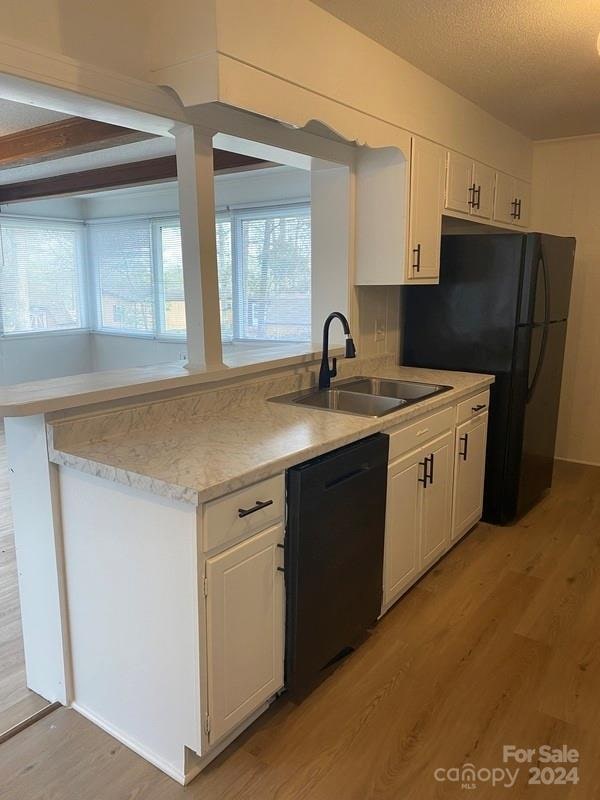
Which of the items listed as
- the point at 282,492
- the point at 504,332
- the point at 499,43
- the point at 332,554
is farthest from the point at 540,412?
the point at 282,492

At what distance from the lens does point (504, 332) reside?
3.35 m

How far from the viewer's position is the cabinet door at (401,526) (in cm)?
247

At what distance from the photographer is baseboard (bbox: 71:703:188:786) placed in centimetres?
176

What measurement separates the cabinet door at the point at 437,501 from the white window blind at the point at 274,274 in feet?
8.97

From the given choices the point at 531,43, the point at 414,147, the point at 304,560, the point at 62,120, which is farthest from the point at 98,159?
the point at 304,560

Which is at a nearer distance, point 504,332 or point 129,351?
point 504,332

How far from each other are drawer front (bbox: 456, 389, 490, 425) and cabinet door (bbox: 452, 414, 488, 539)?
0.11 ft

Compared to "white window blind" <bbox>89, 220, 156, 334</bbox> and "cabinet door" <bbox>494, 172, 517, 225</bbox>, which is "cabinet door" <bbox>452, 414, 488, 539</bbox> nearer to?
"cabinet door" <bbox>494, 172, 517, 225</bbox>

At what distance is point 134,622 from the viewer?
1816 millimetres

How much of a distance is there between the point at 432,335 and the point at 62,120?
239 centimetres

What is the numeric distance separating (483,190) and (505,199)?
405mm

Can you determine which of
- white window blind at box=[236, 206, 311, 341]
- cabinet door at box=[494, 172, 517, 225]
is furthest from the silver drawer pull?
white window blind at box=[236, 206, 311, 341]

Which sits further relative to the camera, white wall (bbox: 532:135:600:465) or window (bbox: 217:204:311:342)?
window (bbox: 217:204:311:342)

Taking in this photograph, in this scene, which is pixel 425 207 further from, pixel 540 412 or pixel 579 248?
pixel 579 248
